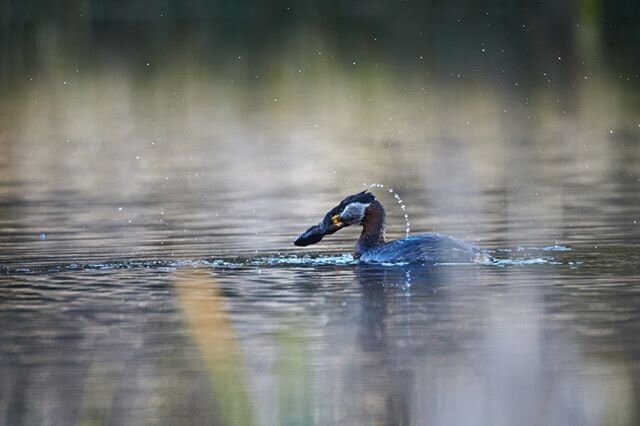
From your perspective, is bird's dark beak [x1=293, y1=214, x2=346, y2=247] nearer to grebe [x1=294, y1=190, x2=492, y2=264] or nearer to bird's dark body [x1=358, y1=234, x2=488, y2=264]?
grebe [x1=294, y1=190, x2=492, y2=264]

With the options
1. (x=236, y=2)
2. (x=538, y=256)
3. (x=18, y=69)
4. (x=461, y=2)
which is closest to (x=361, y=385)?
(x=538, y=256)

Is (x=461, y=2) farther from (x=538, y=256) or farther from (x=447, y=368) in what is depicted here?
(x=447, y=368)

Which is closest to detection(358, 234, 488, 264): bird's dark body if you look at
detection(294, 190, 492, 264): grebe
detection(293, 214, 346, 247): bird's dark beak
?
detection(294, 190, 492, 264): grebe

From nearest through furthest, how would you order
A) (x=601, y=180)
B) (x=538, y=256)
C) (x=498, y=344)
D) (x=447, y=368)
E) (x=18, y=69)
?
(x=447, y=368), (x=498, y=344), (x=538, y=256), (x=601, y=180), (x=18, y=69)

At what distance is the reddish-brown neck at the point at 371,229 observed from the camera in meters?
15.0

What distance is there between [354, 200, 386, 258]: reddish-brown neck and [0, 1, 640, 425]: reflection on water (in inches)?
11.1

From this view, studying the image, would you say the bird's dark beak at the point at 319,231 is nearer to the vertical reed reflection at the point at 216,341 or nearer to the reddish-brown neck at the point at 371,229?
the reddish-brown neck at the point at 371,229

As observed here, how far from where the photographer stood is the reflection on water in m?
9.59

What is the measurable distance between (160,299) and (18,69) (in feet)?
99.7

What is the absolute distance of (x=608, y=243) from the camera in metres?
14.6

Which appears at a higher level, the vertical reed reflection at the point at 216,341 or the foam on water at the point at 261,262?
the foam on water at the point at 261,262

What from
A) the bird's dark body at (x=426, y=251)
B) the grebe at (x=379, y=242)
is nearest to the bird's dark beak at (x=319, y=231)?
the grebe at (x=379, y=242)

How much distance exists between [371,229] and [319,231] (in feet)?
1.52

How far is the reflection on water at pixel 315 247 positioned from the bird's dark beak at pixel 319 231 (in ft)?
0.50
